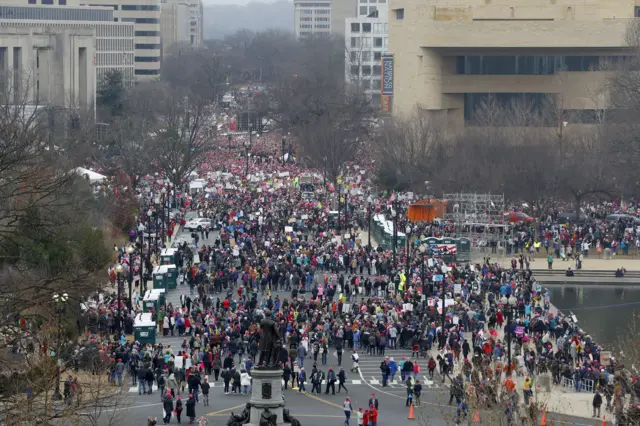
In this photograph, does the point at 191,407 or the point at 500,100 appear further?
the point at 500,100

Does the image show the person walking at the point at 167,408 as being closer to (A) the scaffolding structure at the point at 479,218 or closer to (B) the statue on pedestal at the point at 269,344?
(B) the statue on pedestal at the point at 269,344

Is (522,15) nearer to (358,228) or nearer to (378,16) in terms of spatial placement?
(358,228)

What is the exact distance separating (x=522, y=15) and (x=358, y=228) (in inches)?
1590

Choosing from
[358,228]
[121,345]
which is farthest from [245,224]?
[121,345]

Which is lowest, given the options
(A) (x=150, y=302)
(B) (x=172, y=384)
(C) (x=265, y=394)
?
(B) (x=172, y=384)

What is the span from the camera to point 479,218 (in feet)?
251

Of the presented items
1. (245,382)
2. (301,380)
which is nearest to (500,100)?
(301,380)

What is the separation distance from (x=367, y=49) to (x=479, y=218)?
353 ft

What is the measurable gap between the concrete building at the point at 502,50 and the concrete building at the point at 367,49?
51046 millimetres

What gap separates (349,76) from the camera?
582ft

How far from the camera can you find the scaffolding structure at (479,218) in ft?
243

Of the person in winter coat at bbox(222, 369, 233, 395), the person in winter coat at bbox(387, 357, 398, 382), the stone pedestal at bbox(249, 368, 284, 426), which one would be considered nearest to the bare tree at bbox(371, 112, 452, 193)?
the person in winter coat at bbox(387, 357, 398, 382)

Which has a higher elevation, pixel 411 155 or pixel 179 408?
pixel 411 155

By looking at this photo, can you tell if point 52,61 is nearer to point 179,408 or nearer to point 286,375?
point 286,375
